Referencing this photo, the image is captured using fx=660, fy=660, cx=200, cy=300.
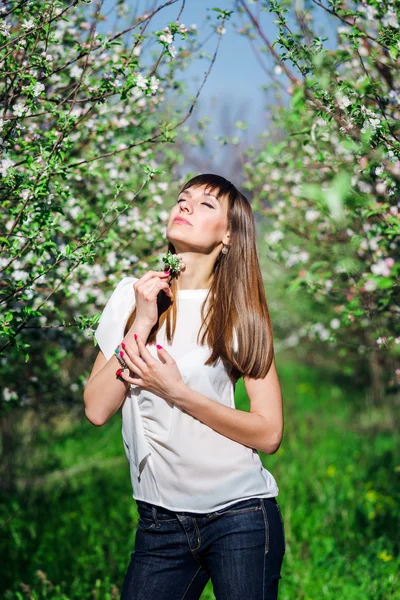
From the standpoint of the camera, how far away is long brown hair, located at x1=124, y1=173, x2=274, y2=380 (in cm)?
223

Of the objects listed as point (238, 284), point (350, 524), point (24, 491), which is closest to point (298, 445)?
point (350, 524)

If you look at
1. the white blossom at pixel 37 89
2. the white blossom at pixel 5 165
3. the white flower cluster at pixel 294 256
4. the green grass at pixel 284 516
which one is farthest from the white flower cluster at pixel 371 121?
the white flower cluster at pixel 294 256

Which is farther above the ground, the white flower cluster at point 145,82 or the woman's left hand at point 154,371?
the white flower cluster at point 145,82

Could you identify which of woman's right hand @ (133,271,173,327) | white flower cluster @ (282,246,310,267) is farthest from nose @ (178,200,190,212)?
white flower cluster @ (282,246,310,267)

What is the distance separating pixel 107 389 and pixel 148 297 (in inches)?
13.0

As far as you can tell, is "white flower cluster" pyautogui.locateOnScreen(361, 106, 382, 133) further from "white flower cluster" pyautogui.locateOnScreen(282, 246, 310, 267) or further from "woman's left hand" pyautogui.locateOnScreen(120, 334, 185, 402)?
"white flower cluster" pyautogui.locateOnScreen(282, 246, 310, 267)

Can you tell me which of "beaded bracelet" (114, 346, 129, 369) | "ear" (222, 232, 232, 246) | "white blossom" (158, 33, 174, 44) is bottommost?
"beaded bracelet" (114, 346, 129, 369)

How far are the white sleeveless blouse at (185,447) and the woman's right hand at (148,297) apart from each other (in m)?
0.14

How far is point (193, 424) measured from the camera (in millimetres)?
2139

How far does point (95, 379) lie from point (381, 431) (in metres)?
6.01

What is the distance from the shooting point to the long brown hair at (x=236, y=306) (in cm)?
223

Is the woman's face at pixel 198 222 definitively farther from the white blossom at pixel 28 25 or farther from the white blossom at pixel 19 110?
the white blossom at pixel 28 25

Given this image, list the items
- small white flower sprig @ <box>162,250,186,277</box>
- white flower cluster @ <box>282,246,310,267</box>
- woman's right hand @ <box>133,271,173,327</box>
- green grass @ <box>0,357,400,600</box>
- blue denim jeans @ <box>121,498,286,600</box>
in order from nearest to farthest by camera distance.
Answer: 1. blue denim jeans @ <box>121,498,286,600</box>
2. woman's right hand @ <box>133,271,173,327</box>
3. small white flower sprig @ <box>162,250,186,277</box>
4. green grass @ <box>0,357,400,600</box>
5. white flower cluster @ <box>282,246,310,267</box>

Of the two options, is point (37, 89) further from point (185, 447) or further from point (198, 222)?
point (185, 447)
